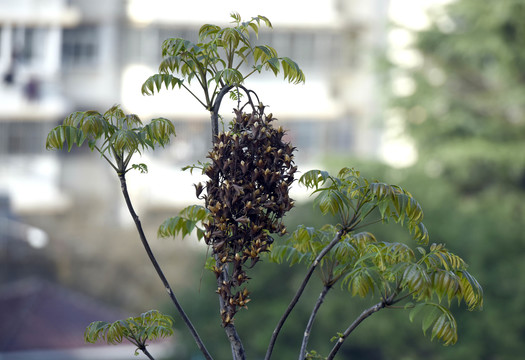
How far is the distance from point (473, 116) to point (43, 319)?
7.86 meters

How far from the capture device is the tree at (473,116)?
1098 cm

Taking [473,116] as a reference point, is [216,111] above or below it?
below

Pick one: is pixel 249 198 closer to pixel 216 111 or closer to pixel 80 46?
pixel 216 111

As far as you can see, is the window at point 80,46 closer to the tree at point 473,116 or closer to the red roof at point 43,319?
the red roof at point 43,319

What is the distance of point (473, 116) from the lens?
13.2m

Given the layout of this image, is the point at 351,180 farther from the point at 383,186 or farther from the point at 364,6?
the point at 364,6

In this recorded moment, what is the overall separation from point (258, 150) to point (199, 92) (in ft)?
38.6

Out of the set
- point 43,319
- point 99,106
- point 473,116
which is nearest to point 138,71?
point 99,106

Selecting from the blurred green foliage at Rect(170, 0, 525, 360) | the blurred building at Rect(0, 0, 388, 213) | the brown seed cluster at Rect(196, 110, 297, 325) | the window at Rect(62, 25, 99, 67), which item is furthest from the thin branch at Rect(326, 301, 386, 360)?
the window at Rect(62, 25, 99, 67)

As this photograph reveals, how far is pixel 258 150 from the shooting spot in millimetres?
2166

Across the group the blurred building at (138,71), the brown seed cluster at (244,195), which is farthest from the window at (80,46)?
the brown seed cluster at (244,195)

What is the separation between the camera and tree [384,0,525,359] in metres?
11.0

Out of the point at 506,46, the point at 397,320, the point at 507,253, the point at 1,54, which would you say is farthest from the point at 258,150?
the point at 1,54

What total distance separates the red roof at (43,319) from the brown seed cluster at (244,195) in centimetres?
871
